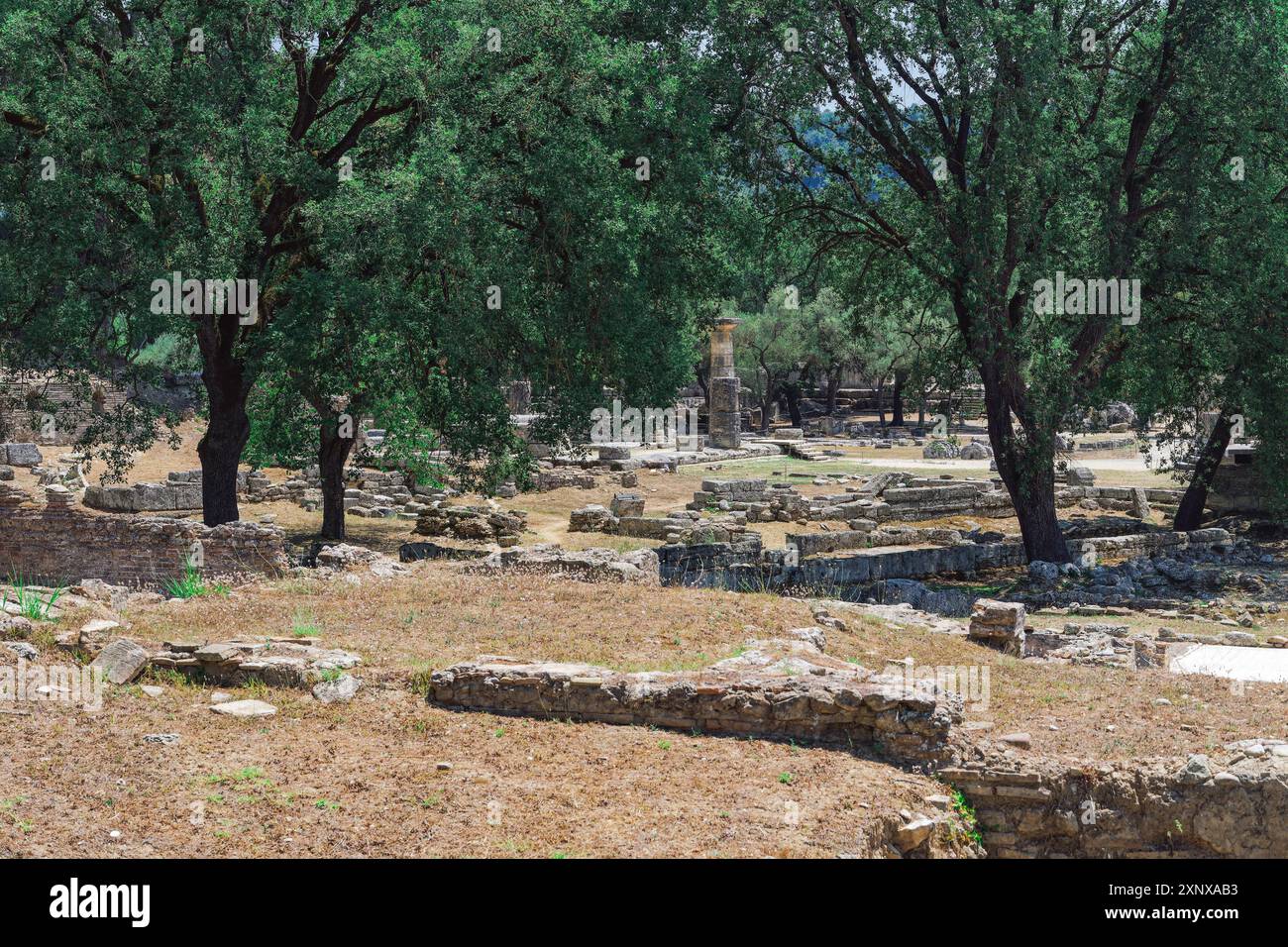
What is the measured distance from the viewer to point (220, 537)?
57.8 feet

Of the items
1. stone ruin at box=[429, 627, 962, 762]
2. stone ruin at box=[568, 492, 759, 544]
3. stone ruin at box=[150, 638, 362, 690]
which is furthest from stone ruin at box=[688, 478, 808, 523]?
stone ruin at box=[429, 627, 962, 762]

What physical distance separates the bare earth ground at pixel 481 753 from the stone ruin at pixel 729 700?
199 mm

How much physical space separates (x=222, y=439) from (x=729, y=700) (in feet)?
42.8

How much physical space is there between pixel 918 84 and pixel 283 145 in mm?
9910

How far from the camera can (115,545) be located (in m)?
18.9

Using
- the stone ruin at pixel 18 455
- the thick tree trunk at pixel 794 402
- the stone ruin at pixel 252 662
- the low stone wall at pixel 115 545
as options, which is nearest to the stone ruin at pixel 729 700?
the stone ruin at pixel 252 662

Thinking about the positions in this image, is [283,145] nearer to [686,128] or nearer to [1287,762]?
[686,128]

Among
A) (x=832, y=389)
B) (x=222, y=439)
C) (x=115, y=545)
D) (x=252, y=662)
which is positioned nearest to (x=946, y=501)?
(x=222, y=439)

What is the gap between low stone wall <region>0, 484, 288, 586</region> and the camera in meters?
17.5

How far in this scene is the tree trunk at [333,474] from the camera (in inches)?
857

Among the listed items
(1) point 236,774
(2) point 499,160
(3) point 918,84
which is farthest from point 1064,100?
(1) point 236,774

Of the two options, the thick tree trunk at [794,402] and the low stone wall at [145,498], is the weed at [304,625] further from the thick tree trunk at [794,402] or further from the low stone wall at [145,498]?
the thick tree trunk at [794,402]

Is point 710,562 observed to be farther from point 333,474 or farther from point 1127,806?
point 1127,806
